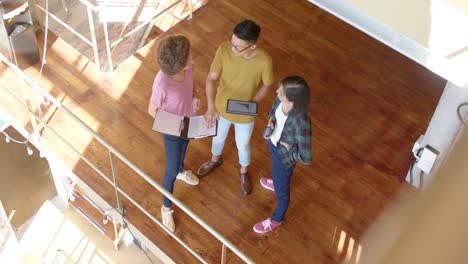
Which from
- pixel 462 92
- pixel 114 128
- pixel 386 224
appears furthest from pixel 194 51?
pixel 386 224

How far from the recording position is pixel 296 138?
6.94 ft

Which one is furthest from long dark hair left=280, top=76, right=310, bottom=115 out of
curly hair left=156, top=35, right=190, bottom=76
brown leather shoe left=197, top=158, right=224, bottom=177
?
brown leather shoe left=197, top=158, right=224, bottom=177

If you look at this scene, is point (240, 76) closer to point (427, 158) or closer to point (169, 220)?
point (169, 220)

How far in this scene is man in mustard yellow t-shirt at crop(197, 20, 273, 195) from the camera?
6.82 ft

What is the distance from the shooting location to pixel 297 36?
11.7 feet

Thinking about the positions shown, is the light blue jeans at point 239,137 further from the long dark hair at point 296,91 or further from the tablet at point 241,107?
the long dark hair at point 296,91

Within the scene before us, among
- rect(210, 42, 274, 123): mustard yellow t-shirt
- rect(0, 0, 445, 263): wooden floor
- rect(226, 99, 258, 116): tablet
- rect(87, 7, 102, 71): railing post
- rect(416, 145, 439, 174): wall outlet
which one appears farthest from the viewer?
rect(87, 7, 102, 71): railing post

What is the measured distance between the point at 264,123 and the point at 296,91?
3.74ft

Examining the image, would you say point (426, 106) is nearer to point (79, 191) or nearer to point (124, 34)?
point (124, 34)

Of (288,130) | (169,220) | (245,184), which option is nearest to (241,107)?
(288,130)

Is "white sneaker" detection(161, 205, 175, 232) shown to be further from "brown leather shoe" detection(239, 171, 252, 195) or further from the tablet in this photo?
the tablet

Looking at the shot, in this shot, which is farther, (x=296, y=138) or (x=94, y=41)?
(x=94, y=41)

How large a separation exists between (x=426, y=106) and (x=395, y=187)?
643 mm

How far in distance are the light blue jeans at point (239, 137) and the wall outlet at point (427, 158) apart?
0.81 meters
